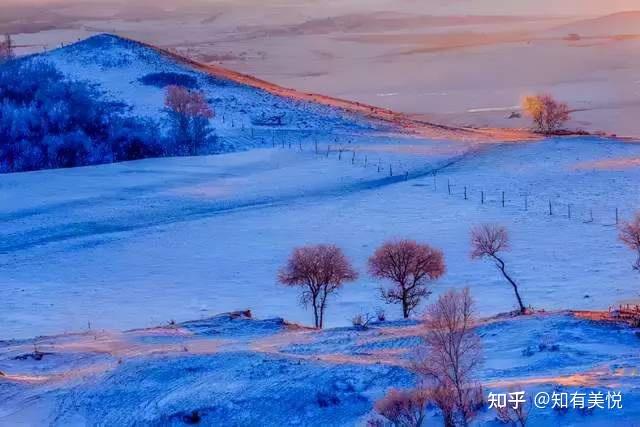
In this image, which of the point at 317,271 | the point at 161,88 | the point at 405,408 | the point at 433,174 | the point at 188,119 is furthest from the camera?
the point at 161,88

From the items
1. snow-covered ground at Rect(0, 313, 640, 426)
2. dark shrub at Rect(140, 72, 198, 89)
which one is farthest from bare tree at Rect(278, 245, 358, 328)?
dark shrub at Rect(140, 72, 198, 89)

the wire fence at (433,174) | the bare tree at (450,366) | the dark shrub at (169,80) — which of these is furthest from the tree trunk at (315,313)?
the dark shrub at (169,80)

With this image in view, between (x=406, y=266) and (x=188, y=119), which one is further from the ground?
(x=188, y=119)

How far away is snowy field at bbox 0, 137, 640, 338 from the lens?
3123 centimetres

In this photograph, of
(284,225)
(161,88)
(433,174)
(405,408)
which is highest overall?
(161,88)

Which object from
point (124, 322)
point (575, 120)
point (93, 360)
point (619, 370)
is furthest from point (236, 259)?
point (575, 120)

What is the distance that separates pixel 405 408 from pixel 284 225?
27380 mm

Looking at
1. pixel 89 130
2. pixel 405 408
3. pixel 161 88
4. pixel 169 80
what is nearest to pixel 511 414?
pixel 405 408

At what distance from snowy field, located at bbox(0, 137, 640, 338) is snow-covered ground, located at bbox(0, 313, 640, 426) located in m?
6.56

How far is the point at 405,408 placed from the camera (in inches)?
561

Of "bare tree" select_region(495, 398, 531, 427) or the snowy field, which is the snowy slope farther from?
"bare tree" select_region(495, 398, 531, 427)

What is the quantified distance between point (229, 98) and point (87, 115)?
419 inches

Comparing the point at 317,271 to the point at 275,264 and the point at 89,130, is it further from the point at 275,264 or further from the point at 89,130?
the point at 89,130

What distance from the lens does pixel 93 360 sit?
21953 mm
